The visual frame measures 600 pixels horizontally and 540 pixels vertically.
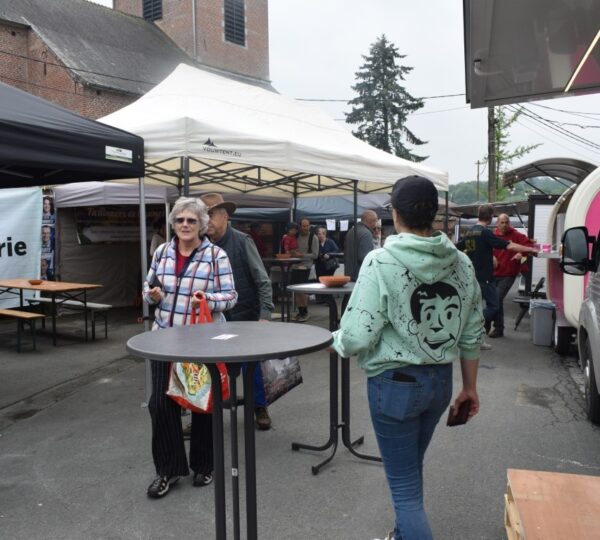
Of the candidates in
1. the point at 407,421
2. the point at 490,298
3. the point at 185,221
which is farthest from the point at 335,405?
the point at 490,298

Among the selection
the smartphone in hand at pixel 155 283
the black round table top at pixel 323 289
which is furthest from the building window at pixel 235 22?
the smartphone in hand at pixel 155 283

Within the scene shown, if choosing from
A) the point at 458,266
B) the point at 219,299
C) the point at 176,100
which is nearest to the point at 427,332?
the point at 458,266

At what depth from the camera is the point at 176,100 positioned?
21.7 ft

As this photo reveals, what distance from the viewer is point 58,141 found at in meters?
4.24

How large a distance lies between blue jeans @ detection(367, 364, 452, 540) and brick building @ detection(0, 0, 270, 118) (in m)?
23.2

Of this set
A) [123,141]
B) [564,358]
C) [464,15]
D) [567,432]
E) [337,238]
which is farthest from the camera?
[337,238]

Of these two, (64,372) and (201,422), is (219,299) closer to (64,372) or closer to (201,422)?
(201,422)

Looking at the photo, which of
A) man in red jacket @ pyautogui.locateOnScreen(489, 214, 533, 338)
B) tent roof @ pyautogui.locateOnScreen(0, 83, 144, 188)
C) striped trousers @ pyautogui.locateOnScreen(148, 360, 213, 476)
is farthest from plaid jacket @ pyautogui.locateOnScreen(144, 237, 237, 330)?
man in red jacket @ pyautogui.locateOnScreen(489, 214, 533, 338)

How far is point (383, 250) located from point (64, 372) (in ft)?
18.4

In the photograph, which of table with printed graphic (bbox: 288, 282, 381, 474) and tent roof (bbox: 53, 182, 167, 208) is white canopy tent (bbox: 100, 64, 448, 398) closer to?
table with printed graphic (bbox: 288, 282, 381, 474)

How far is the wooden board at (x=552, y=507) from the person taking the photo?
7.36 feet

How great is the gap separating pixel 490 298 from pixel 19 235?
7.79 meters

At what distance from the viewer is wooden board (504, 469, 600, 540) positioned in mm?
2242

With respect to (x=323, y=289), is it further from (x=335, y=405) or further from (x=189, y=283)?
(x=189, y=283)
